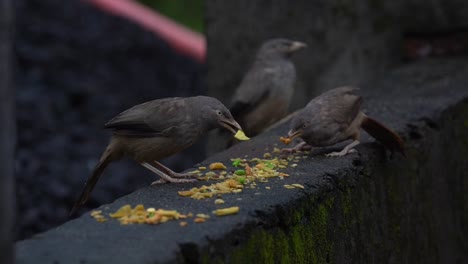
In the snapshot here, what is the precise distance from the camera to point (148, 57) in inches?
453

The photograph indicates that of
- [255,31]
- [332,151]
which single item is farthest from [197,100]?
[255,31]

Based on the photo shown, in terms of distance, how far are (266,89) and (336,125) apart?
1.93m

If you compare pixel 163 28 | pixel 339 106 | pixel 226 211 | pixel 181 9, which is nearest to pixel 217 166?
pixel 339 106

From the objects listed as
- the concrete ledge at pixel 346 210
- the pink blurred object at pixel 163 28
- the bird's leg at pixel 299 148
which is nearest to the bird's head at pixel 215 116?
the concrete ledge at pixel 346 210

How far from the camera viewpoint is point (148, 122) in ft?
13.8

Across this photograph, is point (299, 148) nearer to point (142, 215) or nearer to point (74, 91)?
→ point (142, 215)

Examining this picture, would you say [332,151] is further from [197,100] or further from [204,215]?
[204,215]

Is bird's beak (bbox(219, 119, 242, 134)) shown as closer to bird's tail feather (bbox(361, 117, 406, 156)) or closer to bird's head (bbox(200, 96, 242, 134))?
bird's head (bbox(200, 96, 242, 134))

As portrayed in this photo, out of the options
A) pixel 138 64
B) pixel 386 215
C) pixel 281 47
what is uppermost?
pixel 281 47

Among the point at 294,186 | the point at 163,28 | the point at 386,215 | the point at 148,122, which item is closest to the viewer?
the point at 294,186

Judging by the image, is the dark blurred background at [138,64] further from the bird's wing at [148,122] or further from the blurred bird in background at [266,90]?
the bird's wing at [148,122]

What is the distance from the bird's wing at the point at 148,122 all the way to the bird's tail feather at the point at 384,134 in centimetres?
108

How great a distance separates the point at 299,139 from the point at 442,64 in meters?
2.47

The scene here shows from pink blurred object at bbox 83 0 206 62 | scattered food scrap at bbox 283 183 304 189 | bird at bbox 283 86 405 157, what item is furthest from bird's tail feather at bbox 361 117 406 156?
pink blurred object at bbox 83 0 206 62
